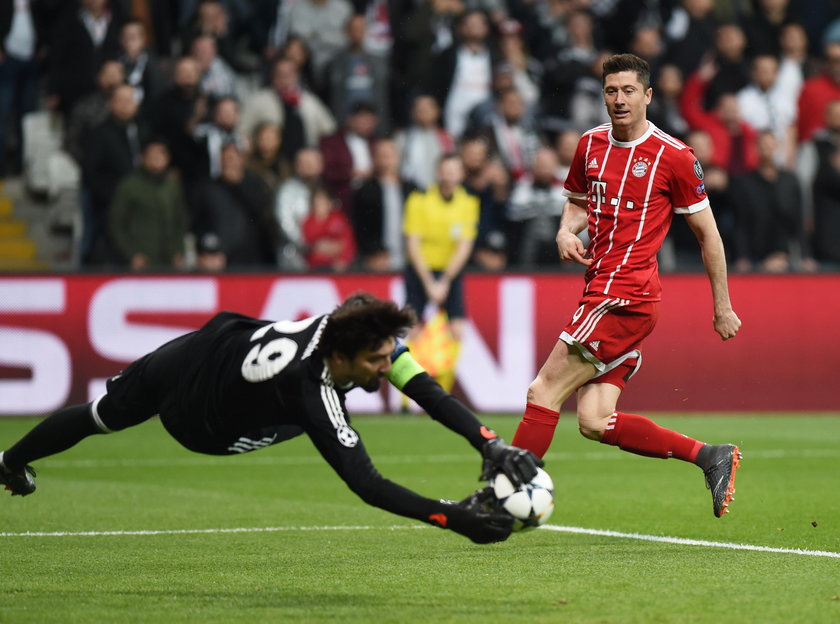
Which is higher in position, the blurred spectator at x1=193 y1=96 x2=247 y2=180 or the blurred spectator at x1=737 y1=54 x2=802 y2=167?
the blurred spectator at x1=737 y1=54 x2=802 y2=167

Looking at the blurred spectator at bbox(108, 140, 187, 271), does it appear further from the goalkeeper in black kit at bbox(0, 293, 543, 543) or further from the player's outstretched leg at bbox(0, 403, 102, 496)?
the goalkeeper in black kit at bbox(0, 293, 543, 543)

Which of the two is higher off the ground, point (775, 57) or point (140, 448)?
point (775, 57)

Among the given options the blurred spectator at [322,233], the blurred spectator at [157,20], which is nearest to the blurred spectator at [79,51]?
the blurred spectator at [157,20]

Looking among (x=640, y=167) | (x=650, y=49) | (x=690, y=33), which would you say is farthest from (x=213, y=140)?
(x=640, y=167)

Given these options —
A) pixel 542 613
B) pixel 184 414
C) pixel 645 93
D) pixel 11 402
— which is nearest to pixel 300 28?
pixel 11 402

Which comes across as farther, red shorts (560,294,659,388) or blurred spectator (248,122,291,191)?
blurred spectator (248,122,291,191)

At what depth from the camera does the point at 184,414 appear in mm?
6305

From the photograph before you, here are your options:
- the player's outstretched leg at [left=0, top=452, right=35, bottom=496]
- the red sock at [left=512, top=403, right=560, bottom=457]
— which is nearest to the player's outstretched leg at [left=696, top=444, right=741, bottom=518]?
the red sock at [left=512, top=403, right=560, bottom=457]

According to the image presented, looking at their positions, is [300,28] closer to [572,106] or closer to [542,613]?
[572,106]

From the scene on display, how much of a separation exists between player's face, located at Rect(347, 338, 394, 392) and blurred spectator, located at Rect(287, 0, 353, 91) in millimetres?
11988

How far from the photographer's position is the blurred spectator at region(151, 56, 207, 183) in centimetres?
1578

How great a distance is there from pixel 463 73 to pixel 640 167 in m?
9.86

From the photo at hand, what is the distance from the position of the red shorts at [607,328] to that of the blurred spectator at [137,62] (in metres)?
9.57

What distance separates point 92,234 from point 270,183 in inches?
74.4
